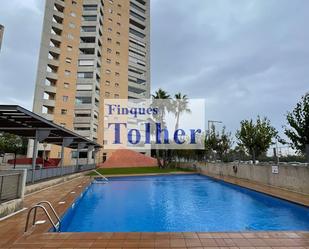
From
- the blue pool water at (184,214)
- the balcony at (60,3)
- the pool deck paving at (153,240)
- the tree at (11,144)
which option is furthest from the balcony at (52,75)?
the pool deck paving at (153,240)

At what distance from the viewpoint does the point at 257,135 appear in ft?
51.3

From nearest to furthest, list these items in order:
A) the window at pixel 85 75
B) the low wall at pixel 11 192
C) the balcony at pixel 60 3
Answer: the low wall at pixel 11 192, the balcony at pixel 60 3, the window at pixel 85 75

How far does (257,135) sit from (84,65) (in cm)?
3795

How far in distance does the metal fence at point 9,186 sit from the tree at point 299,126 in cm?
1156

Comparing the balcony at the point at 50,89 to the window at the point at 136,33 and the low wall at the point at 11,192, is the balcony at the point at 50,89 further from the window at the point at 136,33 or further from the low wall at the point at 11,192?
the low wall at the point at 11,192

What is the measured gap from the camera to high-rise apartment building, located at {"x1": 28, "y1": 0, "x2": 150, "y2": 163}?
40.5 meters

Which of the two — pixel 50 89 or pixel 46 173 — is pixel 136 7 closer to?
pixel 50 89

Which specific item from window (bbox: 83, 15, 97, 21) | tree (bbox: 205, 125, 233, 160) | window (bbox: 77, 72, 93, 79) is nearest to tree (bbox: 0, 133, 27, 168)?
window (bbox: 77, 72, 93, 79)

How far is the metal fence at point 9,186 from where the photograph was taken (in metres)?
6.27

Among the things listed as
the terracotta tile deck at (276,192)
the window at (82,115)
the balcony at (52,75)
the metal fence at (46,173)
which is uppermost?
the balcony at (52,75)

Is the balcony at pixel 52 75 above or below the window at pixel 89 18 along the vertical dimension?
below

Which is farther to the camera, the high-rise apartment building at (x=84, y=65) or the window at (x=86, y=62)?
the window at (x=86, y=62)


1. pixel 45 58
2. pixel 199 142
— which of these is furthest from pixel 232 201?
pixel 45 58

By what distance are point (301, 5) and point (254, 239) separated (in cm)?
1311
